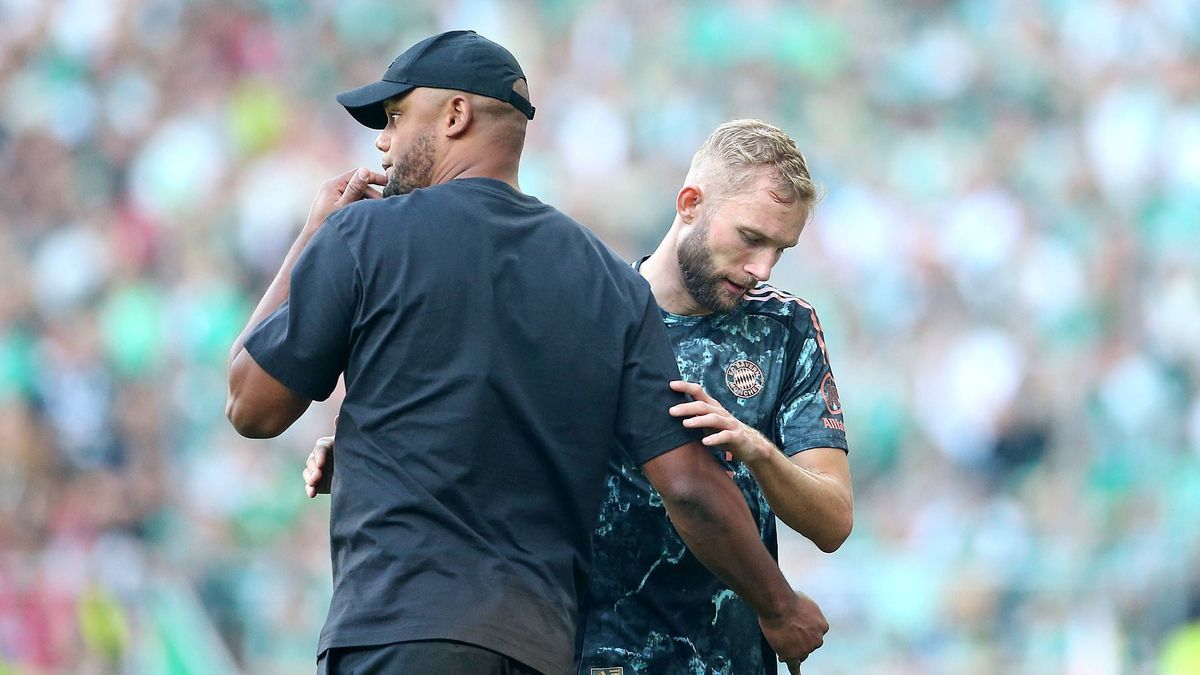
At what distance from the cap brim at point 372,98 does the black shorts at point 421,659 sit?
3.34 ft

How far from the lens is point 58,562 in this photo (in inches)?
341

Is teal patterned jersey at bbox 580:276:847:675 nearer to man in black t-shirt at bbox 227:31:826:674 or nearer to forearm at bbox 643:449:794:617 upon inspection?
forearm at bbox 643:449:794:617

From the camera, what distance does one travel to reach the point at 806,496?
346cm

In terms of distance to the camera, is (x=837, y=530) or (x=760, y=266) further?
(x=760, y=266)

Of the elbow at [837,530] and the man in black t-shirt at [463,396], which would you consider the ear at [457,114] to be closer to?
the man in black t-shirt at [463,396]

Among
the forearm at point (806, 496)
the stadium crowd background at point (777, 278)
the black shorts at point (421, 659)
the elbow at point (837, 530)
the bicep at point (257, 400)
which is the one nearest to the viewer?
the black shorts at point (421, 659)

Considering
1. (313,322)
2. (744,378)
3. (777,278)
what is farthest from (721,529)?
(777,278)

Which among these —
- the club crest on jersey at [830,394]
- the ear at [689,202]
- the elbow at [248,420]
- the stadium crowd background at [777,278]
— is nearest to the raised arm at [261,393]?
the elbow at [248,420]

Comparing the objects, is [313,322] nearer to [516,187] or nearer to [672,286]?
[516,187]

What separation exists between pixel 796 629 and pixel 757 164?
1.01 m

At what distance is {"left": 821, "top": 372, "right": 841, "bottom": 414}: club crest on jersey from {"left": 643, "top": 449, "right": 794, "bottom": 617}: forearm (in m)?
0.50

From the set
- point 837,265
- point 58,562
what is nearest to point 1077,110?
point 837,265

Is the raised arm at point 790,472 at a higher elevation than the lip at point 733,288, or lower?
lower

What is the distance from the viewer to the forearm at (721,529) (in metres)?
3.26
